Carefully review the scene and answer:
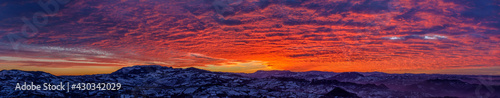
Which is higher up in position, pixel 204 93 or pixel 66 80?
pixel 66 80

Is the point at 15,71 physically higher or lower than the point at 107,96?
higher

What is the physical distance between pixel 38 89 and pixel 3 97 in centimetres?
1683

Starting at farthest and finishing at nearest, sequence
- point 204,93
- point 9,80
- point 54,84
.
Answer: point 204,93, point 54,84, point 9,80

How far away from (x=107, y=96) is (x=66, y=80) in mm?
42206

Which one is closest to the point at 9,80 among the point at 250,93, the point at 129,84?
the point at 129,84

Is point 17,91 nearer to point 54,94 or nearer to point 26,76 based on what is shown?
point 54,94

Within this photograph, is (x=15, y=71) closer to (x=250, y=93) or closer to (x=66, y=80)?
(x=66, y=80)

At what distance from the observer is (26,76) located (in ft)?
547

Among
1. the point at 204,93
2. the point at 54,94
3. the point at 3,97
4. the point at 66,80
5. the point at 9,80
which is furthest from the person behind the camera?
the point at 204,93

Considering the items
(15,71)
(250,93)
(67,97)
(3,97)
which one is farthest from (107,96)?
(250,93)

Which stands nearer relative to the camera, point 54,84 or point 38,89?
point 38,89

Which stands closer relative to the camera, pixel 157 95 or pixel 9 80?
pixel 9 80

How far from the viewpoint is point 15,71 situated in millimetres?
→ 165750

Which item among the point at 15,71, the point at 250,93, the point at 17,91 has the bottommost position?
the point at 250,93
